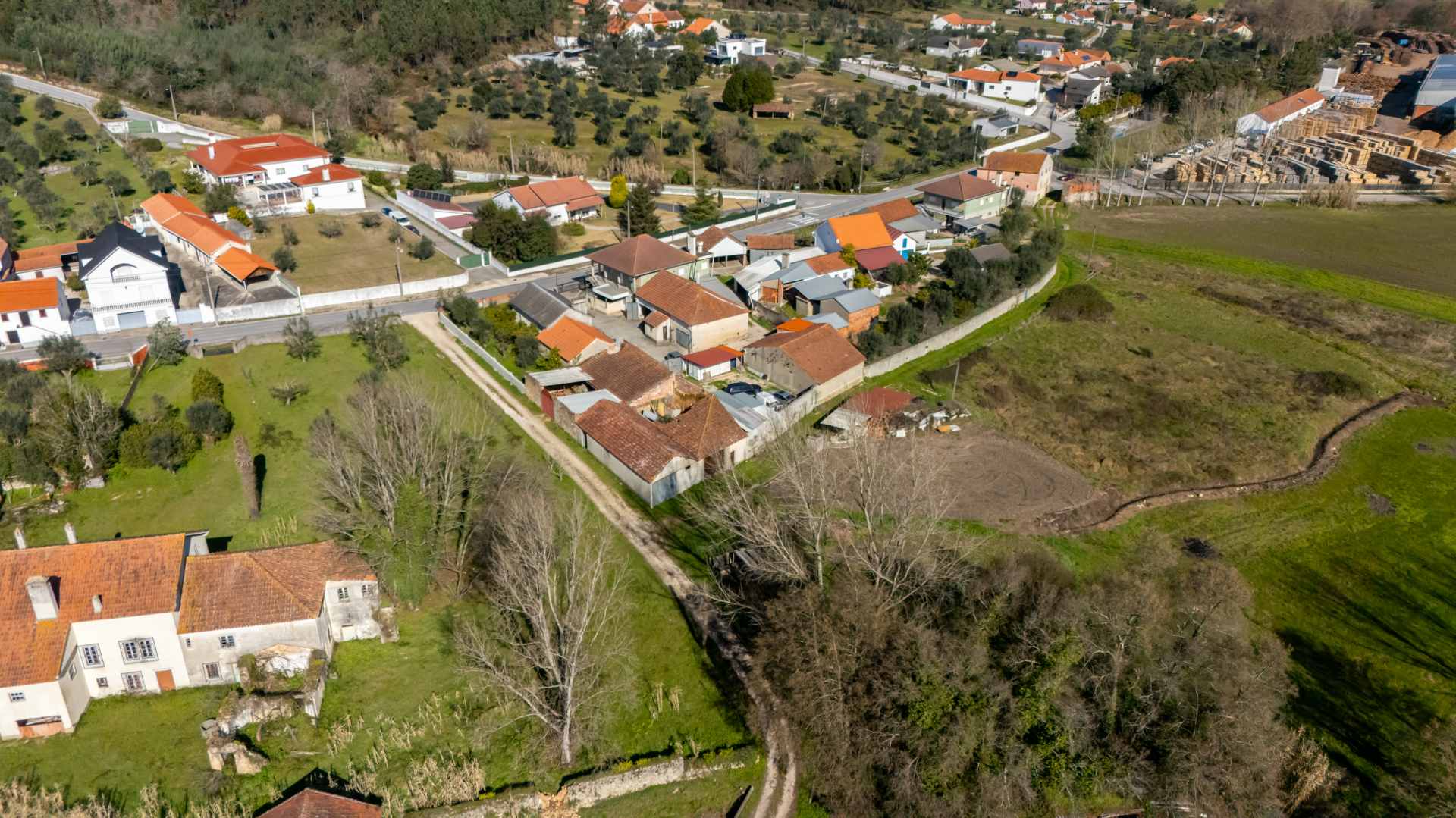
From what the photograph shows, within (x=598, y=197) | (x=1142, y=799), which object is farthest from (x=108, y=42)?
(x=1142, y=799)

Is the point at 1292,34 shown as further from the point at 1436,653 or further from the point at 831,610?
the point at 831,610

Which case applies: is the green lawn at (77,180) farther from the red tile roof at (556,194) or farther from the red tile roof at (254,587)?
the red tile roof at (254,587)

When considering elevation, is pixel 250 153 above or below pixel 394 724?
above

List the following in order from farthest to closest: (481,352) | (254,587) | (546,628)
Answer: (481,352) → (254,587) → (546,628)

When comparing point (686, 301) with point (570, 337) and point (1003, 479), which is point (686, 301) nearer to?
point (570, 337)

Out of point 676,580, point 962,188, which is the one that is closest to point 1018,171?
point 962,188

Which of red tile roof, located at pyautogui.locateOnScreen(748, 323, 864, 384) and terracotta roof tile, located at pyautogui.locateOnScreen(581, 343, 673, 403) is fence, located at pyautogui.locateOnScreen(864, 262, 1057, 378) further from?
terracotta roof tile, located at pyautogui.locateOnScreen(581, 343, 673, 403)
